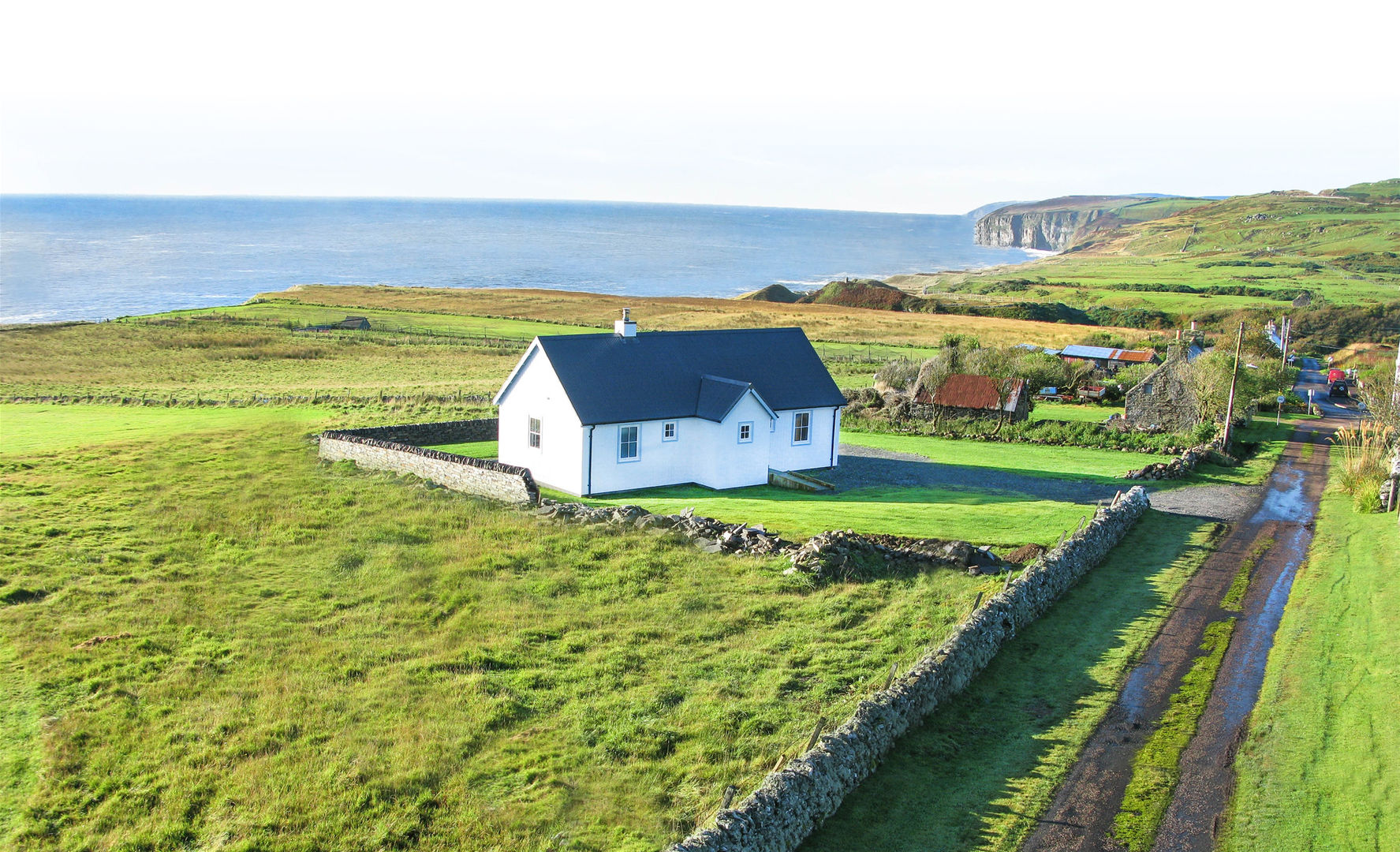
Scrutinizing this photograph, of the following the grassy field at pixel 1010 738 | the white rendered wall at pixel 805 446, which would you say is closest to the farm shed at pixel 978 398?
the white rendered wall at pixel 805 446

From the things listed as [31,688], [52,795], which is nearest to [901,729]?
[52,795]

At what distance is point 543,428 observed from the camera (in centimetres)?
3441

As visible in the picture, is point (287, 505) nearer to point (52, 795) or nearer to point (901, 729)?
point (52, 795)

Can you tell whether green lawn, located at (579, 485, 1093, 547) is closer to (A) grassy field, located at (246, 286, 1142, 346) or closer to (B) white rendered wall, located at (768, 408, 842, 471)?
(B) white rendered wall, located at (768, 408, 842, 471)

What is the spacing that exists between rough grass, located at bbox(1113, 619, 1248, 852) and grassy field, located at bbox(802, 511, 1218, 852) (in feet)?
2.90

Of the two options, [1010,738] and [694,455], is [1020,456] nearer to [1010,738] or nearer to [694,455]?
[694,455]

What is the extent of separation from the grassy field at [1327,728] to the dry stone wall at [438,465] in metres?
18.5

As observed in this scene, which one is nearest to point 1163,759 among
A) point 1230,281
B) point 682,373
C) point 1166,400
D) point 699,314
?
point 682,373

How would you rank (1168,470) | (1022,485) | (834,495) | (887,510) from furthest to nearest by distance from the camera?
(1168,470), (1022,485), (834,495), (887,510)

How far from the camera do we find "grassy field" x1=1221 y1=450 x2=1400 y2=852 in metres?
A: 13.1

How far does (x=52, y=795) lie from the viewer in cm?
1405

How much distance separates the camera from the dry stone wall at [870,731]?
11781 millimetres

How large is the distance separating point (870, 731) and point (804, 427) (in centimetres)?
2381

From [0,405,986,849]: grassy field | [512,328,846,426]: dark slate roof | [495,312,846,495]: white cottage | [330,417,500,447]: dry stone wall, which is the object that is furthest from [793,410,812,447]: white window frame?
[0,405,986,849]: grassy field
